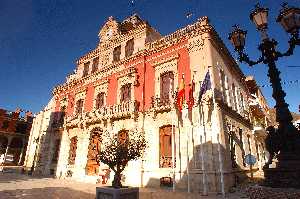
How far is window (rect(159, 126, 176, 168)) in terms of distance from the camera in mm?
14617

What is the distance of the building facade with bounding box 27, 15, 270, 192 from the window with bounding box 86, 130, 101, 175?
0.08m

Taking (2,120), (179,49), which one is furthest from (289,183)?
(2,120)

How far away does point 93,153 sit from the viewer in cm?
1950

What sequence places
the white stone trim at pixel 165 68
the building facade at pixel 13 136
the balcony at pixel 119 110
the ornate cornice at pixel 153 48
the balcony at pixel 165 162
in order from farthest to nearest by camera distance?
the building facade at pixel 13 136 < the balcony at pixel 119 110 < the white stone trim at pixel 165 68 < the ornate cornice at pixel 153 48 < the balcony at pixel 165 162

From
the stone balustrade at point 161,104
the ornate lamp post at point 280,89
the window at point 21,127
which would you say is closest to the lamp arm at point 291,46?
the ornate lamp post at point 280,89

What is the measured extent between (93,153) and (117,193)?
12.9 meters

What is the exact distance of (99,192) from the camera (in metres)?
7.93

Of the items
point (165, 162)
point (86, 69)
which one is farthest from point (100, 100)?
point (165, 162)

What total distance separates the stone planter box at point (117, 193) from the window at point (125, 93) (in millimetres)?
11018

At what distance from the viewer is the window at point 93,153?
61.8 ft

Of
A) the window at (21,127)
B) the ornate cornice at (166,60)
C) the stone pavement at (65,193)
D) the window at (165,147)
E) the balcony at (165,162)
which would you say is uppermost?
the ornate cornice at (166,60)

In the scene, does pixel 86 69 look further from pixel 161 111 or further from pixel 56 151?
pixel 161 111

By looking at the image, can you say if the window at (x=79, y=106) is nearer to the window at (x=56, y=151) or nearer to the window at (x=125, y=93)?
the window at (x=56, y=151)

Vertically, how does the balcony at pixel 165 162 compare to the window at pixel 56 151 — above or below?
below
